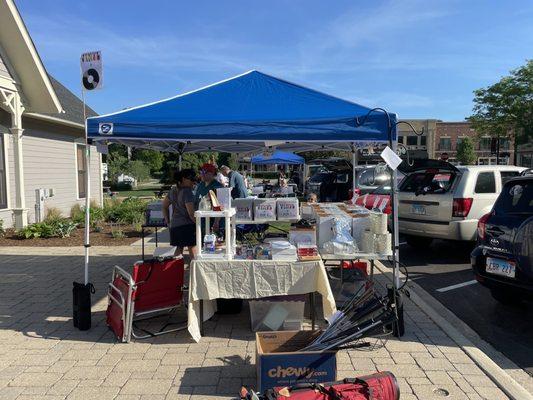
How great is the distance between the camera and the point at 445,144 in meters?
75.4

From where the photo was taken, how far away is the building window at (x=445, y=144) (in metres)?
75.1

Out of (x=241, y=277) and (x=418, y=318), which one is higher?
(x=241, y=277)

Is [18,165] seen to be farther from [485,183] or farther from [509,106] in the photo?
[509,106]

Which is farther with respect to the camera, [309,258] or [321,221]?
[321,221]

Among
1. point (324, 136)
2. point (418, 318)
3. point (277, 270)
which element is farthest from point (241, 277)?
point (418, 318)

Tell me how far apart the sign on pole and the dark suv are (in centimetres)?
477

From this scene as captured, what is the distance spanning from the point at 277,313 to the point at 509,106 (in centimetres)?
3875

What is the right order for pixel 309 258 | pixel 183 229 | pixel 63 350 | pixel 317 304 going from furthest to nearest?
pixel 183 229 < pixel 317 304 < pixel 309 258 < pixel 63 350

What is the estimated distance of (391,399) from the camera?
289cm

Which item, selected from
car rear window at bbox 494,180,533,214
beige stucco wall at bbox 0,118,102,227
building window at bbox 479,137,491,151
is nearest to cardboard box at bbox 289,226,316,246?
car rear window at bbox 494,180,533,214

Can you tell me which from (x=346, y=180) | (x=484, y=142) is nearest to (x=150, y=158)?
(x=484, y=142)

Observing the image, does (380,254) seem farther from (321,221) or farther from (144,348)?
(144,348)

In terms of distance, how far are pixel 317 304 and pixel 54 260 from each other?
523 centimetres

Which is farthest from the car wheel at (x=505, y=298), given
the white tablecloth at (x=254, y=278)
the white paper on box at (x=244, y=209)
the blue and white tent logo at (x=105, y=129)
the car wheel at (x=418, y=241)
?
the blue and white tent logo at (x=105, y=129)
